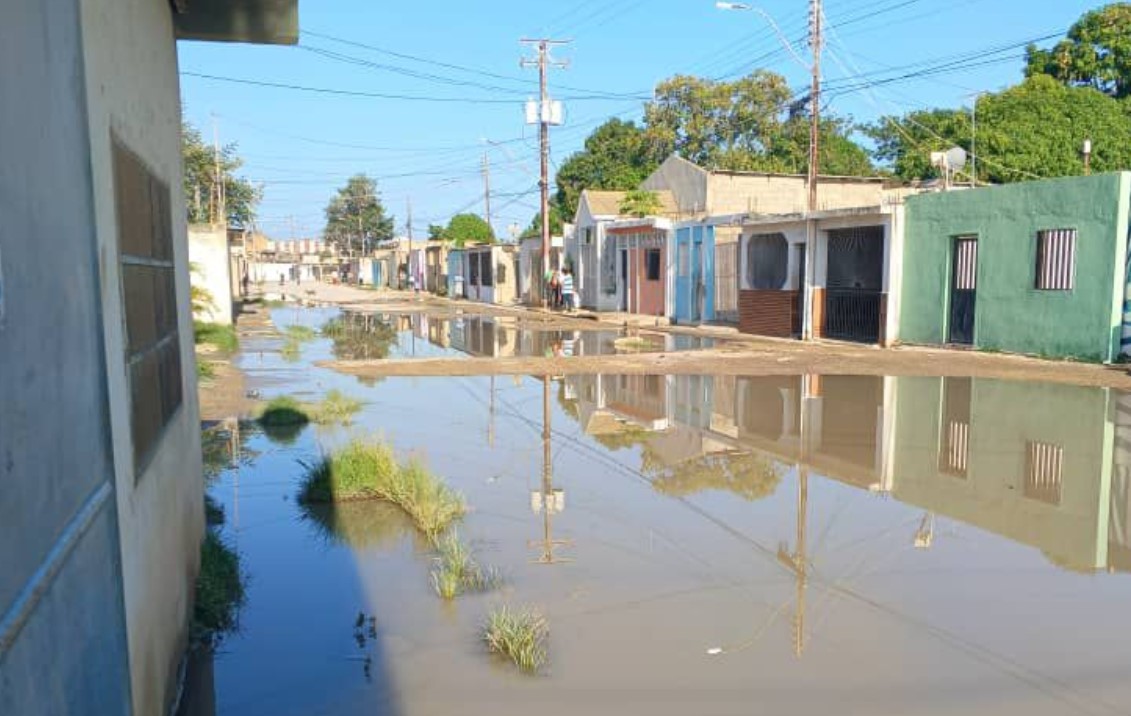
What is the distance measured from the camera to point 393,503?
7598mm

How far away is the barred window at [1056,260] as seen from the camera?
16.5 m

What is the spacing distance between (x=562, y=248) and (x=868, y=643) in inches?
1481

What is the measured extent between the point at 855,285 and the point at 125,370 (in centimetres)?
2221

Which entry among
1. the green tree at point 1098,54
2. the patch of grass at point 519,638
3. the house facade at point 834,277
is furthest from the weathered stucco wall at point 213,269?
the green tree at point 1098,54

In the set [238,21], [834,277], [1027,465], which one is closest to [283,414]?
[238,21]

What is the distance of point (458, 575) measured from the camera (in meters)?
5.66

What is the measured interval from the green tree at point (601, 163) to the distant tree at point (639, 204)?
21178mm

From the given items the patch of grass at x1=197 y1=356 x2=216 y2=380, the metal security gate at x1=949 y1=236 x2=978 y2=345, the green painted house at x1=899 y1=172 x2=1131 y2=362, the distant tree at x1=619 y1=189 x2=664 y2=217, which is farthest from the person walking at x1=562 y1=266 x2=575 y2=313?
the patch of grass at x1=197 y1=356 x2=216 y2=380

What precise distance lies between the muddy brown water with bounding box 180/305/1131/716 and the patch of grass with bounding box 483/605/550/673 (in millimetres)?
102

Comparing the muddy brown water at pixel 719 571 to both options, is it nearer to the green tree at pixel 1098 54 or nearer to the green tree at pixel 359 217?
the green tree at pixel 1098 54

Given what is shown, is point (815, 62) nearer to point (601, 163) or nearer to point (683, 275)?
point (683, 275)

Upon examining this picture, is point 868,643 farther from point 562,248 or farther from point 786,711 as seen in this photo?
point 562,248

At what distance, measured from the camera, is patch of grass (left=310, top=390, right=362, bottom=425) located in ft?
37.9

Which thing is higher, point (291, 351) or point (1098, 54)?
point (1098, 54)
